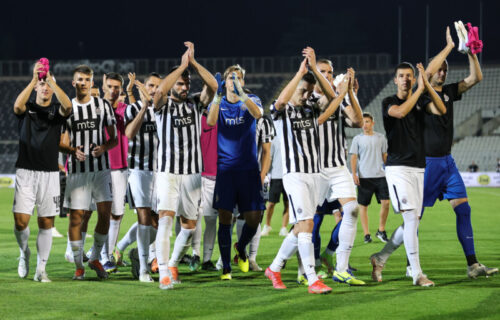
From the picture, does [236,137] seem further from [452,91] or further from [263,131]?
[452,91]

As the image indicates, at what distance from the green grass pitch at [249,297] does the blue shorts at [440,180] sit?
951 mm

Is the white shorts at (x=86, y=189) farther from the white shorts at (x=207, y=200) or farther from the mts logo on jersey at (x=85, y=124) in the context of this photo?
the white shorts at (x=207, y=200)

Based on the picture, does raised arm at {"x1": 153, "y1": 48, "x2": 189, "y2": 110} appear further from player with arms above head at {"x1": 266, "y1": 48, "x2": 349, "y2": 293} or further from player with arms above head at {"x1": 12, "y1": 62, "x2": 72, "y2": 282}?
player with arms above head at {"x1": 12, "y1": 62, "x2": 72, "y2": 282}

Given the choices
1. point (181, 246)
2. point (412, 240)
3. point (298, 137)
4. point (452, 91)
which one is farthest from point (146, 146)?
point (452, 91)

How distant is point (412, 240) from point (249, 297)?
1.93 metres

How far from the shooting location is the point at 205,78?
7504 mm

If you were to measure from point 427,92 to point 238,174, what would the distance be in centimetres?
238

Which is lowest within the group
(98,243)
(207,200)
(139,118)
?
(98,243)

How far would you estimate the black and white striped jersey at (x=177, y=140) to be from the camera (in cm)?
769

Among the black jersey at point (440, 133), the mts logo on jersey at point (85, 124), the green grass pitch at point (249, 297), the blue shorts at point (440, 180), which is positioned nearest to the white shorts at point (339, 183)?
the green grass pitch at point (249, 297)

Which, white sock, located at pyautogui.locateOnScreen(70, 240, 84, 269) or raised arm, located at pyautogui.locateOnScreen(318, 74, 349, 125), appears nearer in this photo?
raised arm, located at pyautogui.locateOnScreen(318, 74, 349, 125)

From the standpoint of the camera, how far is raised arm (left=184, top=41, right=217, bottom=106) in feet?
24.0

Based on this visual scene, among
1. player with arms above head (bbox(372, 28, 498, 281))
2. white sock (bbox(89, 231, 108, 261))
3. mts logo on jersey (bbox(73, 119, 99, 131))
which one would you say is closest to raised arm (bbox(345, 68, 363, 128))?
player with arms above head (bbox(372, 28, 498, 281))

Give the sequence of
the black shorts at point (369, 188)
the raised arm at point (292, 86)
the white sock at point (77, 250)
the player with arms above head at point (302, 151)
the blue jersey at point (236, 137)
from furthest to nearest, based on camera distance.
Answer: the black shorts at point (369, 188), the white sock at point (77, 250), the blue jersey at point (236, 137), the player with arms above head at point (302, 151), the raised arm at point (292, 86)
